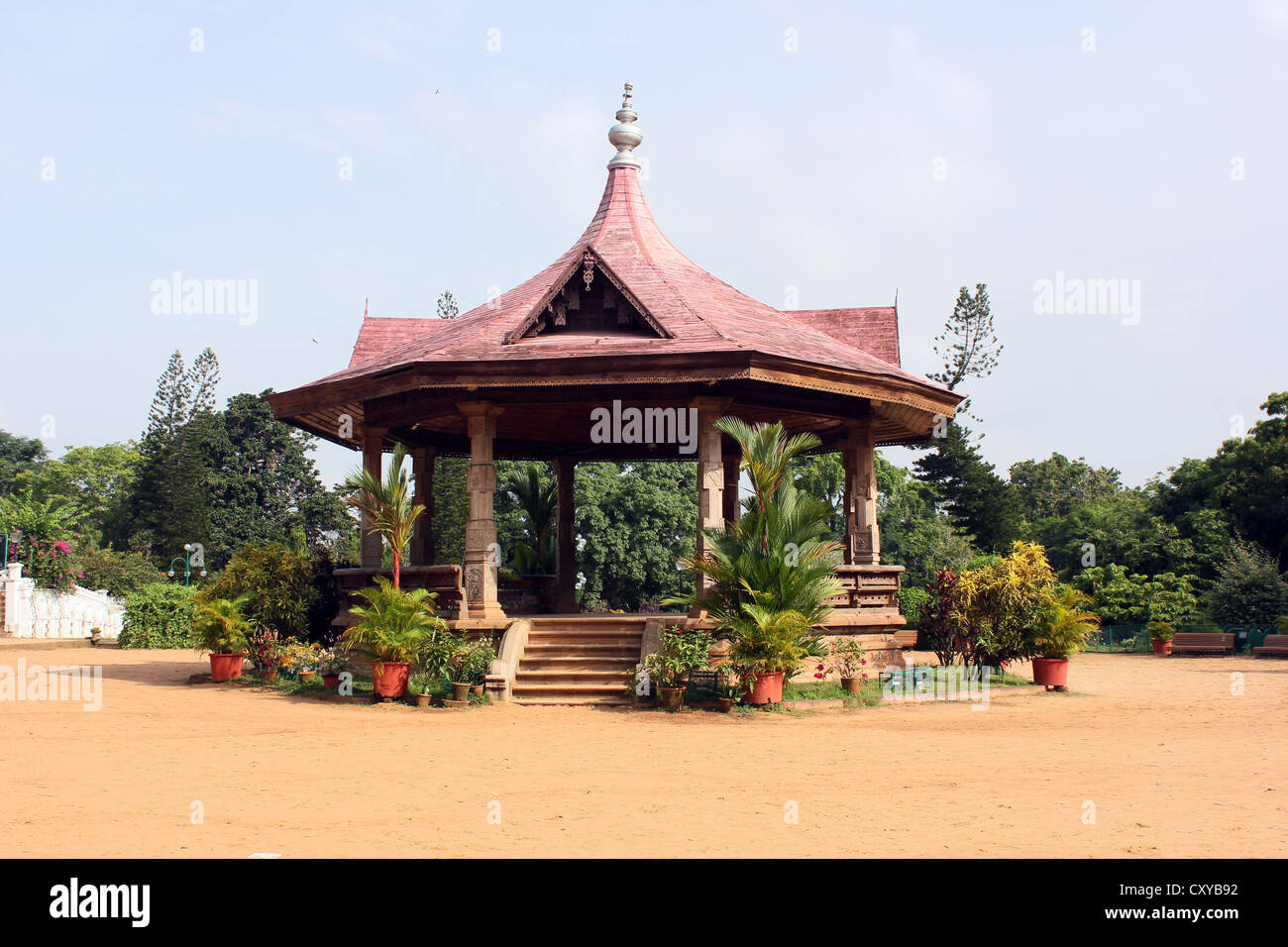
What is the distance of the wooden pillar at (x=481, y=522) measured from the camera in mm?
17344

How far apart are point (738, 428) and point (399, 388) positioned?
572 centimetres

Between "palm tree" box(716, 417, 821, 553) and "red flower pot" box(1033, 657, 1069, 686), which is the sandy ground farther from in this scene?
"palm tree" box(716, 417, 821, 553)

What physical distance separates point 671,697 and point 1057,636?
7.57 metres

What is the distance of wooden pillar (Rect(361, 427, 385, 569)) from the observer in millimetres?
20156

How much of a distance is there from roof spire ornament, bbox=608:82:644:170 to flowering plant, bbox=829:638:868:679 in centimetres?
1248

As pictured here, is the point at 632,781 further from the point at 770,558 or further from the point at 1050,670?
the point at 1050,670

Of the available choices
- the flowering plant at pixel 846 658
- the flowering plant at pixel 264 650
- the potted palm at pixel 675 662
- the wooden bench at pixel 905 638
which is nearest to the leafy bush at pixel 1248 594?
the wooden bench at pixel 905 638

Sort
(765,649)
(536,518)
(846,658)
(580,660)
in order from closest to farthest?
(765,649), (846,658), (580,660), (536,518)

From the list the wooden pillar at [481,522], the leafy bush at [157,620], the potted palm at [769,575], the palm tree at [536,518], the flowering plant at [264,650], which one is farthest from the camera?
the leafy bush at [157,620]

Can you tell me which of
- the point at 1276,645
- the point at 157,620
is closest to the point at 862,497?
the point at 1276,645

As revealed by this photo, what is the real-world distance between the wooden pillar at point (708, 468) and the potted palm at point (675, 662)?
1236 mm

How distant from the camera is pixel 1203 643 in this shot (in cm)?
3388

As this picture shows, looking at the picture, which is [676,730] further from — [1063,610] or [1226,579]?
[1226,579]

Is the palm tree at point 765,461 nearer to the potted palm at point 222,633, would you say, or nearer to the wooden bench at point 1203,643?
the potted palm at point 222,633
